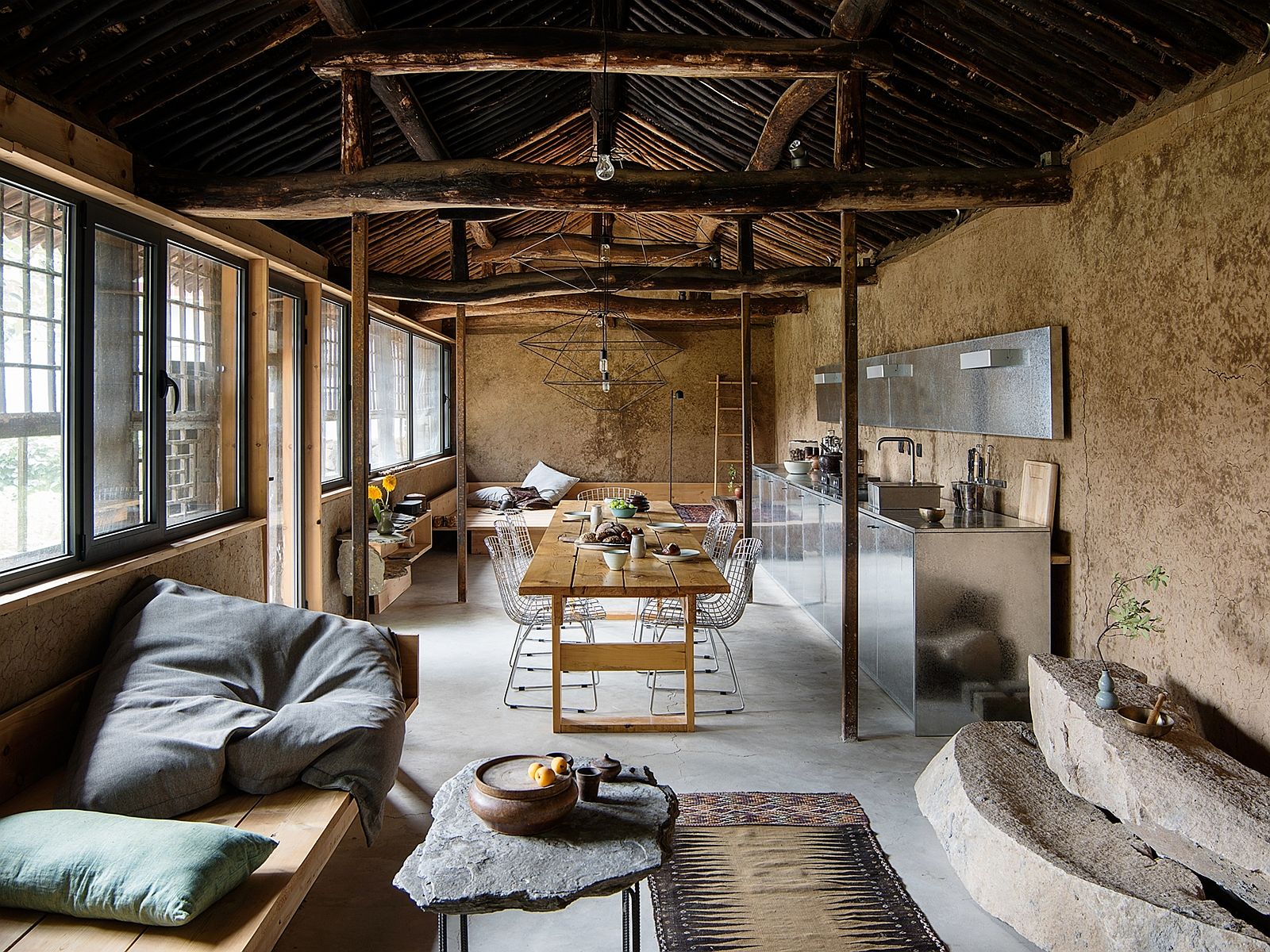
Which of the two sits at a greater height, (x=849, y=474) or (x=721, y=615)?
(x=849, y=474)

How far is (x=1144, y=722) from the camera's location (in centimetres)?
359

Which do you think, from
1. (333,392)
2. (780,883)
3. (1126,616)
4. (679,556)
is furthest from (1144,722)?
(333,392)

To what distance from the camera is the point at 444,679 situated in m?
6.29

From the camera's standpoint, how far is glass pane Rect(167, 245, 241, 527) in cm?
499

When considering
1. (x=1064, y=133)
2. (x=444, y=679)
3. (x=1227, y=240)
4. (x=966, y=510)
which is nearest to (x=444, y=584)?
(x=444, y=679)

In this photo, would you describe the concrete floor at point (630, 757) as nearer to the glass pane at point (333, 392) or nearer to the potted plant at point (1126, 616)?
the potted plant at point (1126, 616)

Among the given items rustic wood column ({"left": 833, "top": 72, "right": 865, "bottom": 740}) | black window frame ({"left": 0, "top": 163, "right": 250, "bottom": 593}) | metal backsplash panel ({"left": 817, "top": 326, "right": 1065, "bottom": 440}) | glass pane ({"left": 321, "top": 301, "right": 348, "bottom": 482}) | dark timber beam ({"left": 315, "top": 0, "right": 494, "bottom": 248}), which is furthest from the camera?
glass pane ({"left": 321, "top": 301, "right": 348, "bottom": 482})

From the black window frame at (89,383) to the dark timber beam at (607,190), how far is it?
42 cm

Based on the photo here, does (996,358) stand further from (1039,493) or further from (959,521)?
(959,521)

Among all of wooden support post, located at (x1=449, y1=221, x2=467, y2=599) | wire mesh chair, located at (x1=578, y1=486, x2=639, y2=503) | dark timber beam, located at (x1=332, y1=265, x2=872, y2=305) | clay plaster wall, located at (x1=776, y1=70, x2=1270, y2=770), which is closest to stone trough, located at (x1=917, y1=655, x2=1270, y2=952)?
clay plaster wall, located at (x1=776, y1=70, x2=1270, y2=770)

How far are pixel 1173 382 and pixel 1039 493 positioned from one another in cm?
131

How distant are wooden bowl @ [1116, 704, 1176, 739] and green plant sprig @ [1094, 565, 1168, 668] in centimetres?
50

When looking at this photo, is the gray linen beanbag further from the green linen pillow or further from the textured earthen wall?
the green linen pillow

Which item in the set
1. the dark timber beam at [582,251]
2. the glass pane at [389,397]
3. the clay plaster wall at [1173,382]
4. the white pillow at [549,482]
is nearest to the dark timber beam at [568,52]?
the clay plaster wall at [1173,382]
